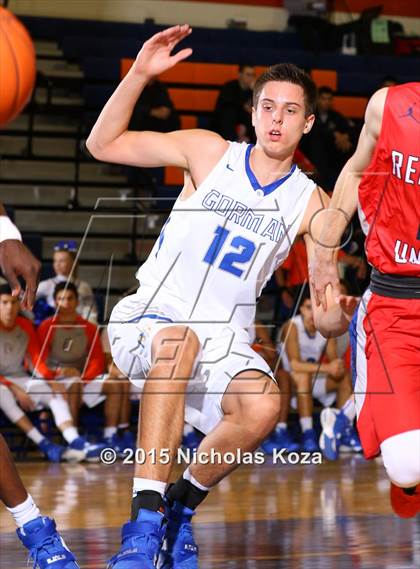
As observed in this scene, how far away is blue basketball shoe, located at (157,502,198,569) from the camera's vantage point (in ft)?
14.2

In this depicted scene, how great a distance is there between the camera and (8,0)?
12.6 meters

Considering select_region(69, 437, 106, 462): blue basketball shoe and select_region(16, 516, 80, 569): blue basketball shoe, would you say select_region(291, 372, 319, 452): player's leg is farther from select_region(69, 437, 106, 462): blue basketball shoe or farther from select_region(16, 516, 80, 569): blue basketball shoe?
select_region(16, 516, 80, 569): blue basketball shoe

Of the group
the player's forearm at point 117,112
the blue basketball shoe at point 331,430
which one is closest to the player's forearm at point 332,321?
the player's forearm at point 117,112

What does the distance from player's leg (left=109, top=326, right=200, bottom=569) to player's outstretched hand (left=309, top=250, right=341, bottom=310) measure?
495 millimetres

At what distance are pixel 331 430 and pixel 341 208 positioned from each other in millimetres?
4684

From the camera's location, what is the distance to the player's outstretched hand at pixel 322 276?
404 centimetres

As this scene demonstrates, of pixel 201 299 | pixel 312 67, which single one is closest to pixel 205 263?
pixel 201 299

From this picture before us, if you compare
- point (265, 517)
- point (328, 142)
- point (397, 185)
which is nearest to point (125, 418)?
point (265, 517)

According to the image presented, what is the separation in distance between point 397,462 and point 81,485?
3.92m

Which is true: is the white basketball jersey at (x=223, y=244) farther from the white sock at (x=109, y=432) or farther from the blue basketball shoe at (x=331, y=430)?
the white sock at (x=109, y=432)

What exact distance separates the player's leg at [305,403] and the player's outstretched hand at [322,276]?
506cm

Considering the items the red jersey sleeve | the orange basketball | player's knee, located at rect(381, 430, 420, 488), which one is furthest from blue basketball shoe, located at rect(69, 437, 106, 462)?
player's knee, located at rect(381, 430, 420, 488)

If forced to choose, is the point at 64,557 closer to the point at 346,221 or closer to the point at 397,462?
the point at 397,462

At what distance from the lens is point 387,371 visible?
155 inches
